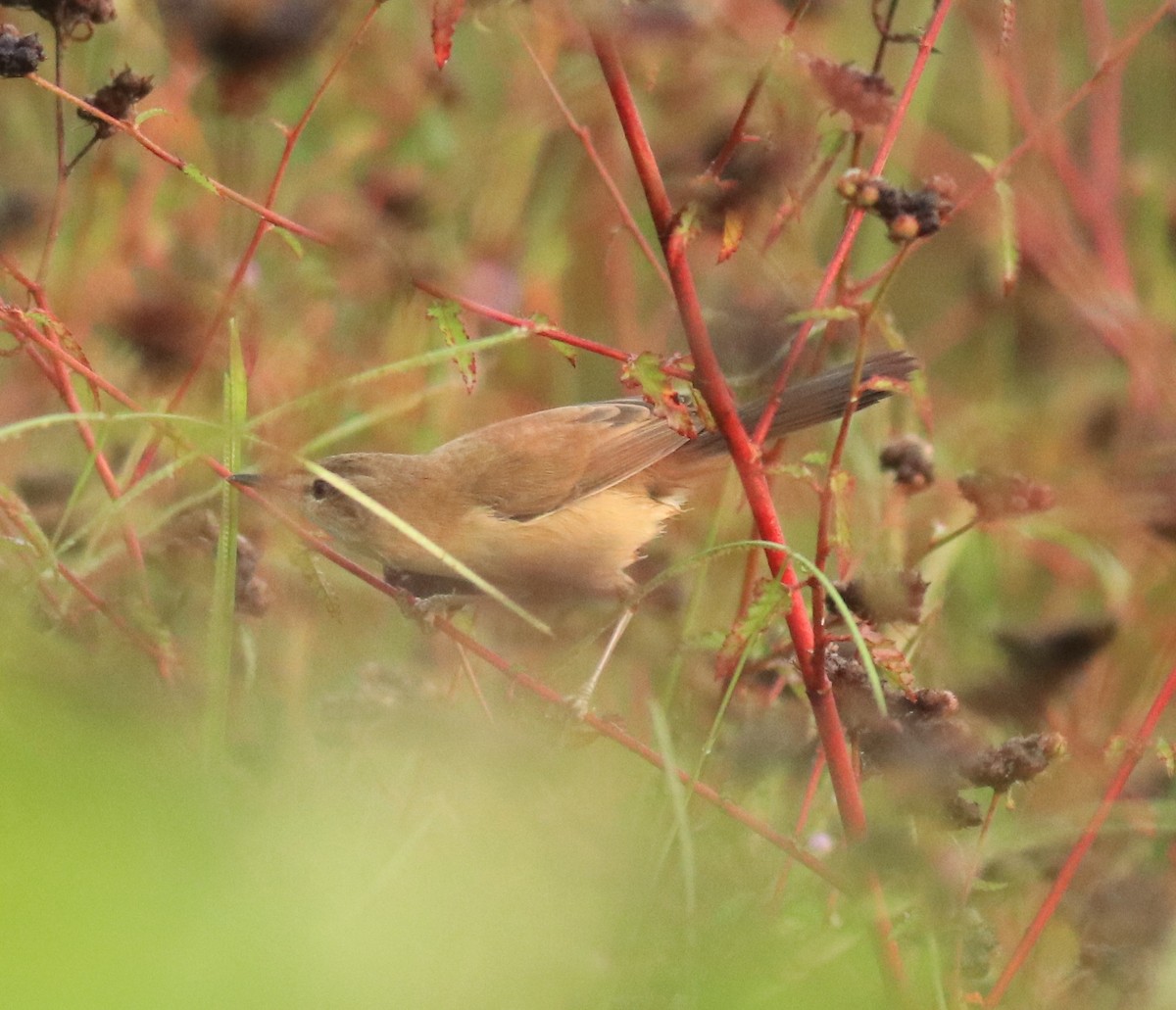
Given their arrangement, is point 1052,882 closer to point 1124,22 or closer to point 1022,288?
point 1022,288

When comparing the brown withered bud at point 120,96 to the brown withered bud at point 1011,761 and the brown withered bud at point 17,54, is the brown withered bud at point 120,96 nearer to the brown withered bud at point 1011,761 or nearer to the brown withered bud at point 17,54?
the brown withered bud at point 17,54

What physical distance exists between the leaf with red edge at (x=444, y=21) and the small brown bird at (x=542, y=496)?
1.29 meters

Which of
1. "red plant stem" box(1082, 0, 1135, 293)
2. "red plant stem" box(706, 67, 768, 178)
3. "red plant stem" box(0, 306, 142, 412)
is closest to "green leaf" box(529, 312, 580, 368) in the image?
"red plant stem" box(706, 67, 768, 178)

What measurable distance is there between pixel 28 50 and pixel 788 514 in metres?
2.43

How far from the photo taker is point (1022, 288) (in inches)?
181

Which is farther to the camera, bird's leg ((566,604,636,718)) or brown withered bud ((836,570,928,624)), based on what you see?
bird's leg ((566,604,636,718))

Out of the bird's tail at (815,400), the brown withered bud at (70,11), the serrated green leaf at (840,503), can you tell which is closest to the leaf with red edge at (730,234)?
the serrated green leaf at (840,503)

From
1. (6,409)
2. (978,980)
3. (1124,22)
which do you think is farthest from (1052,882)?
(1124,22)

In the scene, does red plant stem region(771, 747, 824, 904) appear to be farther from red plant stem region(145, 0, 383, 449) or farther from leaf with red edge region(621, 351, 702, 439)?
red plant stem region(145, 0, 383, 449)

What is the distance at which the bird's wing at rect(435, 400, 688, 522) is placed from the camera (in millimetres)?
3252

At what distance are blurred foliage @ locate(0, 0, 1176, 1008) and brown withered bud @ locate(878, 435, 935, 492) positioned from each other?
0.17ft

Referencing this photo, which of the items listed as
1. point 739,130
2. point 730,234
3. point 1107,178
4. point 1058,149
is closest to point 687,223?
point 730,234

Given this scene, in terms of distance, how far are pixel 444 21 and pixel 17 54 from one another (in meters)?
0.68

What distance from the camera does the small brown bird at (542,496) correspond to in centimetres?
320
